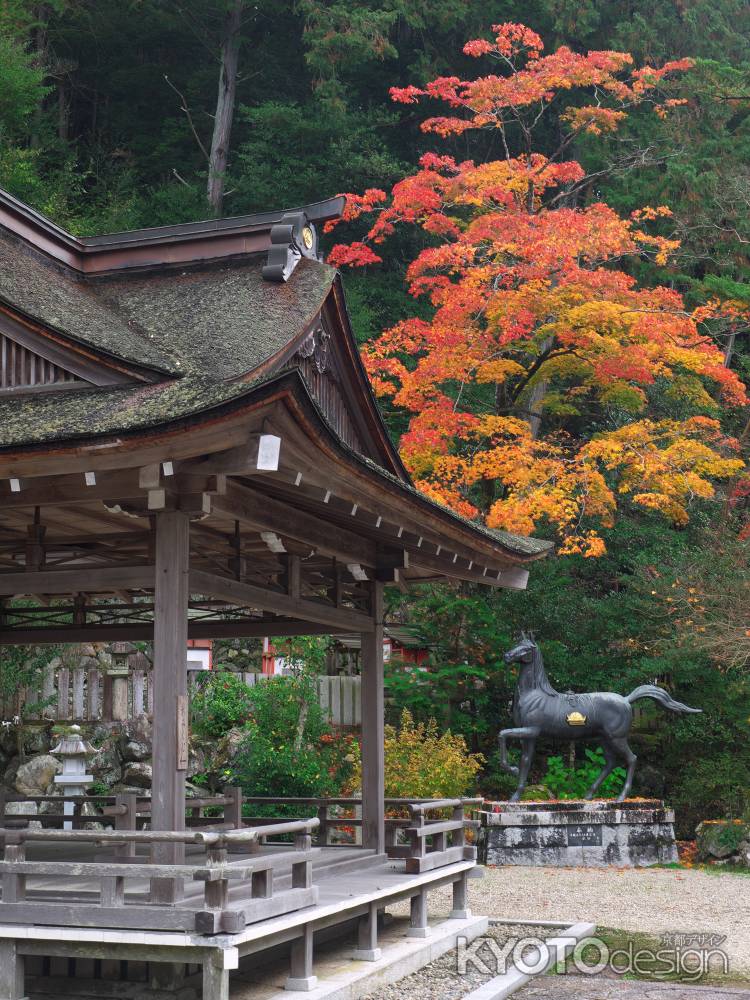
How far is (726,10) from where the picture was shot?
27516 millimetres

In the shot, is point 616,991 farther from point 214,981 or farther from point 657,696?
point 657,696

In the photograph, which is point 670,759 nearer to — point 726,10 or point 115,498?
point 115,498

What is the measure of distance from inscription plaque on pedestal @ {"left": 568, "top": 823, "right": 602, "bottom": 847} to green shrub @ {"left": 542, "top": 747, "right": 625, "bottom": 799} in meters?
1.34

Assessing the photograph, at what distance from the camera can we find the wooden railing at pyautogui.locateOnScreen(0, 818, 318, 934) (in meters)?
6.17

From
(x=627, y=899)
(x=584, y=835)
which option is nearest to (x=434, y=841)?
(x=627, y=899)

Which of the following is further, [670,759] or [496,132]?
[496,132]

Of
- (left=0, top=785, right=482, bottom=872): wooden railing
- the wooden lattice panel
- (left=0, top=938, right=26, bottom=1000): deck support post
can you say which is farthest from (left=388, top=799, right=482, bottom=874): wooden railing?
the wooden lattice panel

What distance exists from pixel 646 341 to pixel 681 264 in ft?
17.7

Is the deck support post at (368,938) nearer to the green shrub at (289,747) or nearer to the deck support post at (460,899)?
the deck support post at (460,899)

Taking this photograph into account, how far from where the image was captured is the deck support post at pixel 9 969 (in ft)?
21.5

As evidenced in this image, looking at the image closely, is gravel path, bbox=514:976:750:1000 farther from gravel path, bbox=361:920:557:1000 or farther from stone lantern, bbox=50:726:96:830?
stone lantern, bbox=50:726:96:830

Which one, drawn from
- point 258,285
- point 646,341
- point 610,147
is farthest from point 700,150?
point 258,285

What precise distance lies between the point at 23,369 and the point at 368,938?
4.95m

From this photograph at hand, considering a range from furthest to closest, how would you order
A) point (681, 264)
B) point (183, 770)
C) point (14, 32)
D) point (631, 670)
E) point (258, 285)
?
1. point (14, 32)
2. point (681, 264)
3. point (631, 670)
4. point (258, 285)
5. point (183, 770)
